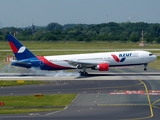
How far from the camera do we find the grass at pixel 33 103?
4725 cm

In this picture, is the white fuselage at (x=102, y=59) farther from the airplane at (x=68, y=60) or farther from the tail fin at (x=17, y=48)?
the tail fin at (x=17, y=48)

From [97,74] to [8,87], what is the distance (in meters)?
19.7

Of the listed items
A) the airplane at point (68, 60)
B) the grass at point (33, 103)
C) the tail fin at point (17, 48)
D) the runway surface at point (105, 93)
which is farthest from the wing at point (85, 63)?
the grass at point (33, 103)

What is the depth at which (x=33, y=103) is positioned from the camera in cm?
5131

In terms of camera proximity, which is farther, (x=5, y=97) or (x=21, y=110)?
(x=5, y=97)

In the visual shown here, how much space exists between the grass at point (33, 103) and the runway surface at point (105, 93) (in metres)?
1.30

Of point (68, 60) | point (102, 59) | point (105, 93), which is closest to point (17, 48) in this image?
point (68, 60)

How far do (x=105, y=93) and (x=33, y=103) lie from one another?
10.5 m

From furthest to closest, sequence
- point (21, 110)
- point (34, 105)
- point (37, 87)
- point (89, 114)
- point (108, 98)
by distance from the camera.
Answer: point (37, 87) → point (108, 98) → point (34, 105) → point (21, 110) → point (89, 114)

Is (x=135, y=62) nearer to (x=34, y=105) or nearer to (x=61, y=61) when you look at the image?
(x=61, y=61)

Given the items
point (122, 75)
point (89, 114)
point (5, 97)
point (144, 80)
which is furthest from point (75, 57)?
point (89, 114)

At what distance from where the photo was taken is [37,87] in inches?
2559

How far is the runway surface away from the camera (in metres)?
43.2

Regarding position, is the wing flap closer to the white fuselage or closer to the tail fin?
the white fuselage
